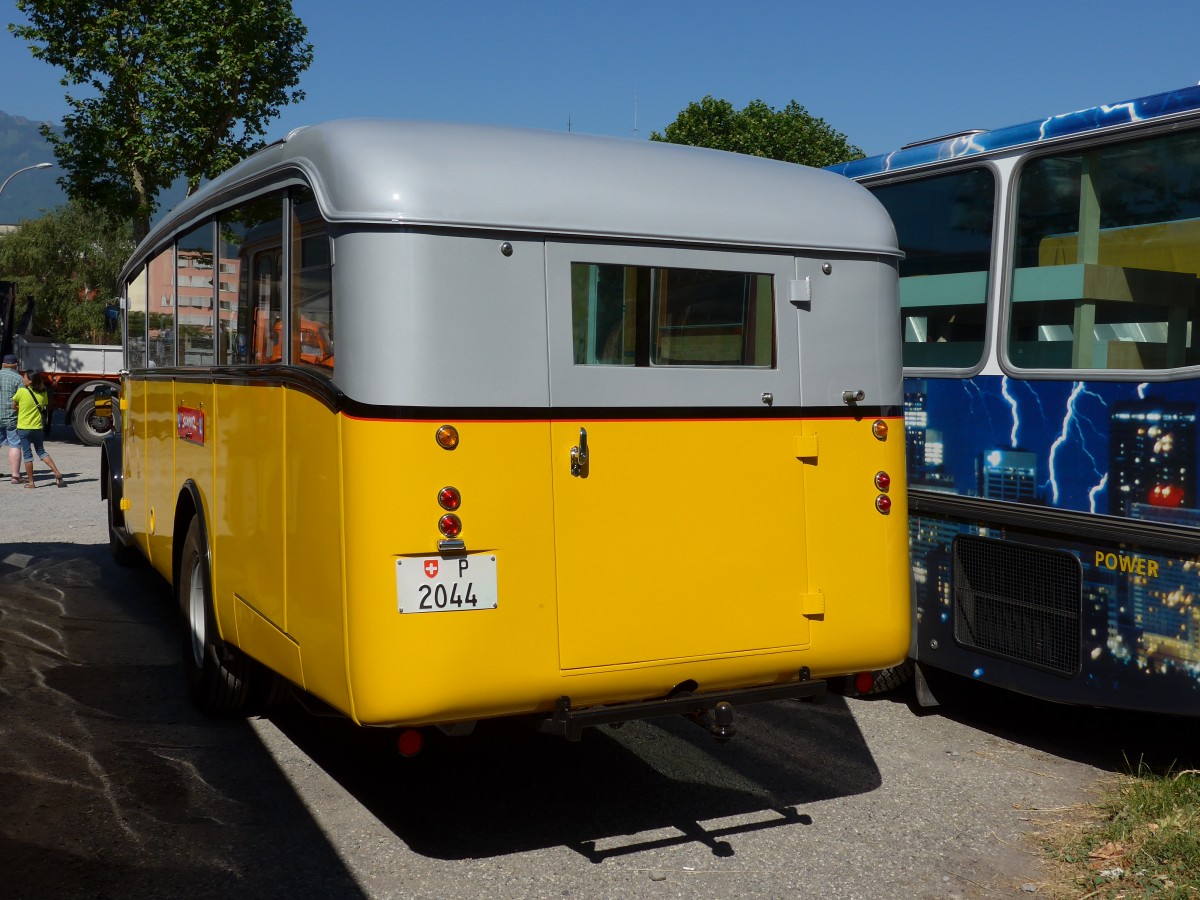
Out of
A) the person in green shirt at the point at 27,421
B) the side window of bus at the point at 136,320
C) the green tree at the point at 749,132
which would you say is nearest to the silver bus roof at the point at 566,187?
the side window of bus at the point at 136,320

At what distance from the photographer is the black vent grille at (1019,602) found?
219 inches

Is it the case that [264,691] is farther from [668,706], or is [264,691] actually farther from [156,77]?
[156,77]

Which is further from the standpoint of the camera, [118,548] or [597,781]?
[118,548]

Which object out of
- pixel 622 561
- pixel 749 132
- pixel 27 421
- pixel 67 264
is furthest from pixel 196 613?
pixel 67 264

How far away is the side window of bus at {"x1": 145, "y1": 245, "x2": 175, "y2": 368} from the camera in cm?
727

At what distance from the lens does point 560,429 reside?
4.29 m

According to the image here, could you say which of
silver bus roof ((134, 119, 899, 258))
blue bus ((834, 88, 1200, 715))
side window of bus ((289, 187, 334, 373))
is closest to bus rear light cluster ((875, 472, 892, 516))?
silver bus roof ((134, 119, 899, 258))

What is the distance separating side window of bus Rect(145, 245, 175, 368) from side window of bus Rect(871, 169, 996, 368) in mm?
4083

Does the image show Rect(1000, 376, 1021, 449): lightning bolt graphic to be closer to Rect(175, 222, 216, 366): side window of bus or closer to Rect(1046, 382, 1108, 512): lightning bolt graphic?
Rect(1046, 382, 1108, 512): lightning bolt graphic

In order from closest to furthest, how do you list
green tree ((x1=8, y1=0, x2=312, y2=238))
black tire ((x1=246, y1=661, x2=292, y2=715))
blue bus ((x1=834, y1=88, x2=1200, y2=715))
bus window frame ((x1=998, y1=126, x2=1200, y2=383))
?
blue bus ((x1=834, y1=88, x2=1200, y2=715))
bus window frame ((x1=998, y1=126, x2=1200, y2=383))
black tire ((x1=246, y1=661, x2=292, y2=715))
green tree ((x1=8, y1=0, x2=312, y2=238))

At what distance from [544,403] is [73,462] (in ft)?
61.4

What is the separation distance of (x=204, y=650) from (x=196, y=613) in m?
0.29

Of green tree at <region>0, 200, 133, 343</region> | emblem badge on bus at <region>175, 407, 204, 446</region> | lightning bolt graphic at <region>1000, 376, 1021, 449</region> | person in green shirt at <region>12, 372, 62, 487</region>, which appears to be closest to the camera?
lightning bolt graphic at <region>1000, 376, 1021, 449</region>

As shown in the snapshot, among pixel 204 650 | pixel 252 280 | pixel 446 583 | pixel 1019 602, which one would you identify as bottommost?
pixel 204 650
